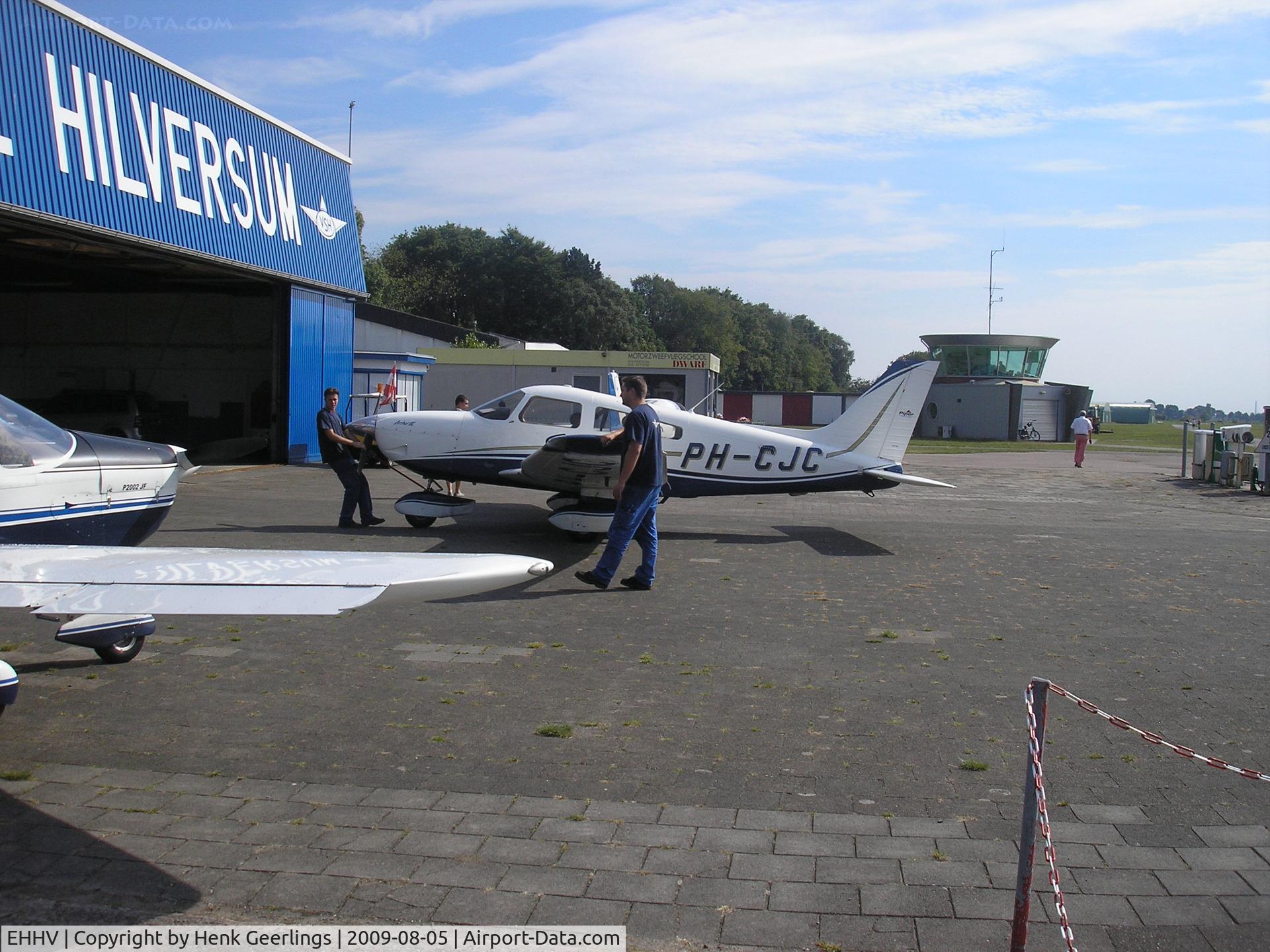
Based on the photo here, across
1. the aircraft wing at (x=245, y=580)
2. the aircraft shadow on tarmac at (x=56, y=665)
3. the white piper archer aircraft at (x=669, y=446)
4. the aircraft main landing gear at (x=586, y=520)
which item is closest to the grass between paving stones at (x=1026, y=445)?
the white piper archer aircraft at (x=669, y=446)

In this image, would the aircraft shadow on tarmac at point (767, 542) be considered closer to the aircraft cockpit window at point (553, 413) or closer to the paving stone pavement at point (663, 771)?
the aircraft cockpit window at point (553, 413)

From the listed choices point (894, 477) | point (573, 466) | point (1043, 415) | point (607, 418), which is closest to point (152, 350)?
point (607, 418)

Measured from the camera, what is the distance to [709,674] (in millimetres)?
6227

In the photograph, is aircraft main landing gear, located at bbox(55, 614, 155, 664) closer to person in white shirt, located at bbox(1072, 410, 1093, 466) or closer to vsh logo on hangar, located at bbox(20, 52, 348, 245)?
vsh logo on hangar, located at bbox(20, 52, 348, 245)

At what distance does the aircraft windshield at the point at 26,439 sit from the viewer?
551 centimetres

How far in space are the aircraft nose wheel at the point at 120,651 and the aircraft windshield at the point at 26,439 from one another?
3.90ft

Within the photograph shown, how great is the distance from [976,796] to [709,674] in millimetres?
2160

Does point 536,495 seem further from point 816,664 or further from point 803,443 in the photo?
point 816,664

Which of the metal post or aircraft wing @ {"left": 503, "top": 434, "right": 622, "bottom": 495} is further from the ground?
aircraft wing @ {"left": 503, "top": 434, "right": 622, "bottom": 495}

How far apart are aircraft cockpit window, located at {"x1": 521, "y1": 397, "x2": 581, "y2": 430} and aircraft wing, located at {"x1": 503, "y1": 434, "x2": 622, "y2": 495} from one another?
675 millimetres

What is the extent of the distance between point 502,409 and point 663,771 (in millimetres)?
8564

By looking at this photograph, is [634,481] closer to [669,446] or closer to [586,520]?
[586,520]

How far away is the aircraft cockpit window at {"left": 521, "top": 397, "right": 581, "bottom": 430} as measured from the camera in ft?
40.9

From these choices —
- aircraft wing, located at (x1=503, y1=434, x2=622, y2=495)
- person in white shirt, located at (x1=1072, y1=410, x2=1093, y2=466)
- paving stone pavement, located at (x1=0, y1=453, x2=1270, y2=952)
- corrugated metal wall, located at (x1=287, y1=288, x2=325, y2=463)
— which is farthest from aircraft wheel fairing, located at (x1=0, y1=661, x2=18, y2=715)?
person in white shirt, located at (x1=1072, y1=410, x2=1093, y2=466)
